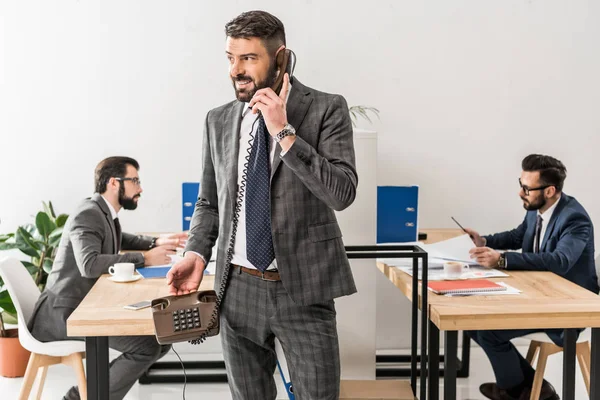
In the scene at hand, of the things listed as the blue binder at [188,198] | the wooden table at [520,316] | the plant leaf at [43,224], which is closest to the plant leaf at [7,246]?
the plant leaf at [43,224]

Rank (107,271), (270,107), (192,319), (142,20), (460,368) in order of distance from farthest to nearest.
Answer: (142,20), (460,368), (107,271), (192,319), (270,107)

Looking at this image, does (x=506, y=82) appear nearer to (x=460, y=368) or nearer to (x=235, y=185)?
(x=460, y=368)

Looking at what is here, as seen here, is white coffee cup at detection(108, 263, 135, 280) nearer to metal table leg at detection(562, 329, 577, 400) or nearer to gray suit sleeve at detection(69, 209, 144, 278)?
gray suit sleeve at detection(69, 209, 144, 278)

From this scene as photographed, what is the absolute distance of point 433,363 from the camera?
2613 mm

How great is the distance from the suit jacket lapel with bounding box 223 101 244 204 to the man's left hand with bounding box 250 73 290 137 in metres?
0.21

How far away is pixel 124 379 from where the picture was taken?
9.59 feet

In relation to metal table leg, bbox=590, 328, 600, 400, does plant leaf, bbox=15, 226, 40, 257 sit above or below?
above

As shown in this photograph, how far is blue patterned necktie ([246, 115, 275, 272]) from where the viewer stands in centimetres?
174

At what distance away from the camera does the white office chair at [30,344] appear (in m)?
2.83

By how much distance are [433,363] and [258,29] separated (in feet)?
4.89

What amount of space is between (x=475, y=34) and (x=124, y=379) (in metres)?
2.73

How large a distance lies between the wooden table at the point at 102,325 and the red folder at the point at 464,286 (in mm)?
1018

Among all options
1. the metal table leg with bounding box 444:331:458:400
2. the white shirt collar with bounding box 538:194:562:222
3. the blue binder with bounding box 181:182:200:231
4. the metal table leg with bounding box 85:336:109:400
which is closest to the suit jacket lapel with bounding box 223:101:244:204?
the metal table leg with bounding box 85:336:109:400

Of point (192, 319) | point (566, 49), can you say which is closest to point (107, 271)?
point (192, 319)
